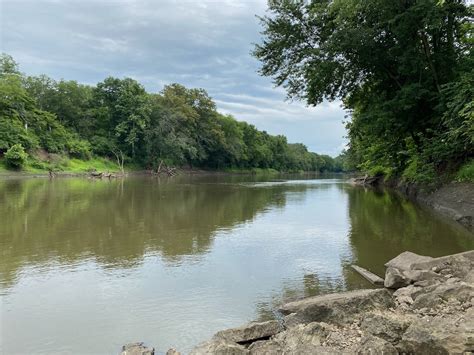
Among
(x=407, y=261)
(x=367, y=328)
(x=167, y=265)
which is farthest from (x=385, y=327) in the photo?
(x=167, y=265)

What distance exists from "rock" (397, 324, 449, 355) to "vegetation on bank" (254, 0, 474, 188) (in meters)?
14.6

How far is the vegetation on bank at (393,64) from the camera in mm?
20062

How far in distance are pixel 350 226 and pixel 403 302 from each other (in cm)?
1036

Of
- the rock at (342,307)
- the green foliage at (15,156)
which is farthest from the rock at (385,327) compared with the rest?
the green foliage at (15,156)

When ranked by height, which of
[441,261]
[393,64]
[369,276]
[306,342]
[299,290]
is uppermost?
[393,64]

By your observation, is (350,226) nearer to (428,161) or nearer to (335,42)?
(428,161)

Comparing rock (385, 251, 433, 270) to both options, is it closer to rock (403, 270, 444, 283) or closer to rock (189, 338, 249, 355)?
rock (403, 270, 444, 283)

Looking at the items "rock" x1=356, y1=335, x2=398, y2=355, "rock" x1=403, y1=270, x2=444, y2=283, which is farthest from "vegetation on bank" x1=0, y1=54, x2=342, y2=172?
"rock" x1=356, y1=335, x2=398, y2=355

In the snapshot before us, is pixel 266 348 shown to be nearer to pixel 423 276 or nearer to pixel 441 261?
pixel 423 276

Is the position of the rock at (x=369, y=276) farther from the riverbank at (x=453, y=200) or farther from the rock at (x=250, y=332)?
the riverbank at (x=453, y=200)

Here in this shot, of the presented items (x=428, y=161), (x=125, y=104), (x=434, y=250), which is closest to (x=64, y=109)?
(x=125, y=104)

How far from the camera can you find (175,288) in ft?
26.3

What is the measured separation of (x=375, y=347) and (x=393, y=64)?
74.5 feet

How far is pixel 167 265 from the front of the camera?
9.83m
